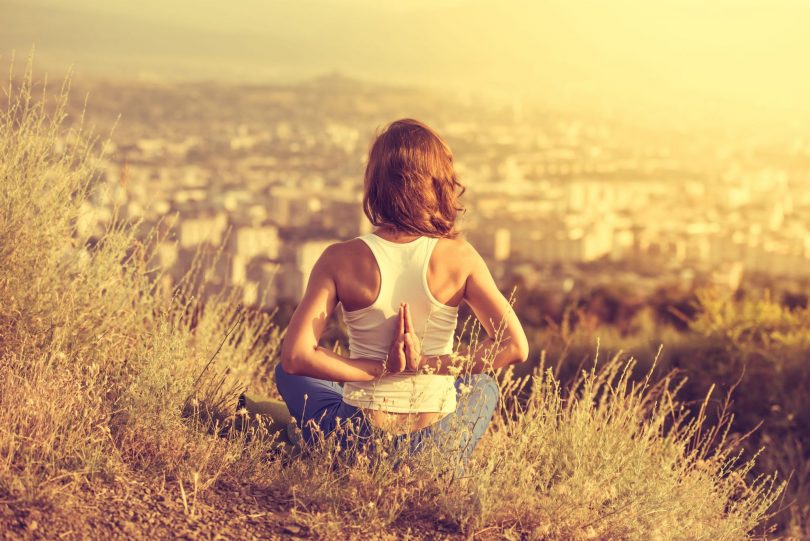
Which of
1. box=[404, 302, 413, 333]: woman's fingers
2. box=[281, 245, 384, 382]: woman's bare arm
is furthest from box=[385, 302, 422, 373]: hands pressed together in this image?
box=[281, 245, 384, 382]: woman's bare arm

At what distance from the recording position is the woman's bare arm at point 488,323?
9.20 feet

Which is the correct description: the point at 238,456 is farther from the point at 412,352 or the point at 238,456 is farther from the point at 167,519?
the point at 412,352

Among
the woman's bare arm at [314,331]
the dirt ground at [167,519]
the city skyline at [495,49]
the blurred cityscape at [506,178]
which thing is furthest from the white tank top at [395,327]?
the city skyline at [495,49]

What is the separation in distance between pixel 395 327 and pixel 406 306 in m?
0.19

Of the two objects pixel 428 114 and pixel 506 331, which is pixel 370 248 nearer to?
pixel 506 331

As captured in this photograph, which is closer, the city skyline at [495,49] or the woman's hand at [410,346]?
the woman's hand at [410,346]

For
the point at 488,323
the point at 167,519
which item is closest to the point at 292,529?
the point at 167,519

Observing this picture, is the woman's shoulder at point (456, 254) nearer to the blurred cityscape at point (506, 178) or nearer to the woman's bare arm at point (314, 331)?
the woman's bare arm at point (314, 331)

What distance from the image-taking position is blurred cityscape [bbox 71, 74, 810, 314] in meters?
22.2

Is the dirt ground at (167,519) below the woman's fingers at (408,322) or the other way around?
below

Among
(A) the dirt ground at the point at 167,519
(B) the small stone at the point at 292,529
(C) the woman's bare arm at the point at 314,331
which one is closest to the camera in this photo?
(A) the dirt ground at the point at 167,519

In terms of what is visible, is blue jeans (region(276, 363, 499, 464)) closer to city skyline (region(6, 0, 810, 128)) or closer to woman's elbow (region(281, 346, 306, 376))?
woman's elbow (region(281, 346, 306, 376))

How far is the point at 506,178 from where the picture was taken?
3850 centimetres

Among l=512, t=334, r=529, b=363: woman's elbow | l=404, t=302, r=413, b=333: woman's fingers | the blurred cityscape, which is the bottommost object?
the blurred cityscape
